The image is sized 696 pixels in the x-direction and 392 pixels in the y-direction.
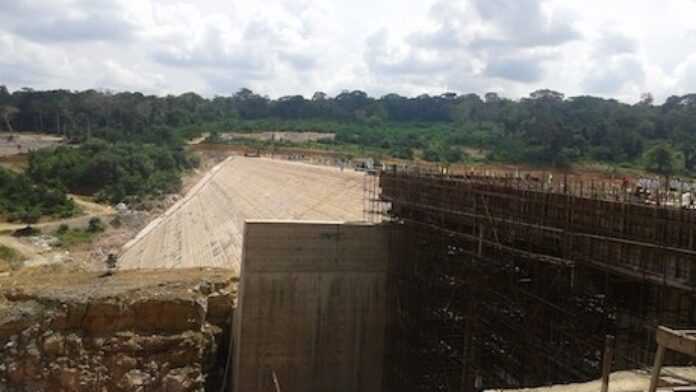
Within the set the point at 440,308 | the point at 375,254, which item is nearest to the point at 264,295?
the point at 375,254

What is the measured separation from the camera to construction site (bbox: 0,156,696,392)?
18172 millimetres

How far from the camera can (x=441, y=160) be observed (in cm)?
7625

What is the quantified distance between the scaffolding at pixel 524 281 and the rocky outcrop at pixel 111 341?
7.01 meters

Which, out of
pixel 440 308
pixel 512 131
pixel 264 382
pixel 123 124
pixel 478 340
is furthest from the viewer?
pixel 123 124

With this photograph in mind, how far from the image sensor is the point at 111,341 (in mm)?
28406

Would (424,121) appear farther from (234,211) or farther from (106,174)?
(234,211)

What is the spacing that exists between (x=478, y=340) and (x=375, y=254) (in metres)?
6.76

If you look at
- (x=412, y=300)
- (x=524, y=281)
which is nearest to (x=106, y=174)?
(x=412, y=300)

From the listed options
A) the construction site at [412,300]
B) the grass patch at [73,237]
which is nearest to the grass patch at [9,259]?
the grass patch at [73,237]

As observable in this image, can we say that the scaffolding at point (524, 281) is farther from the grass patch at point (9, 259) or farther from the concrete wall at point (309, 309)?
the grass patch at point (9, 259)

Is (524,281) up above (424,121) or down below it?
below

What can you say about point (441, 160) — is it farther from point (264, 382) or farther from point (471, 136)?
point (264, 382)

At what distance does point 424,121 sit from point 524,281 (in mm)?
126031

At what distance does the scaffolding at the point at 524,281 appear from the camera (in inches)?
677
